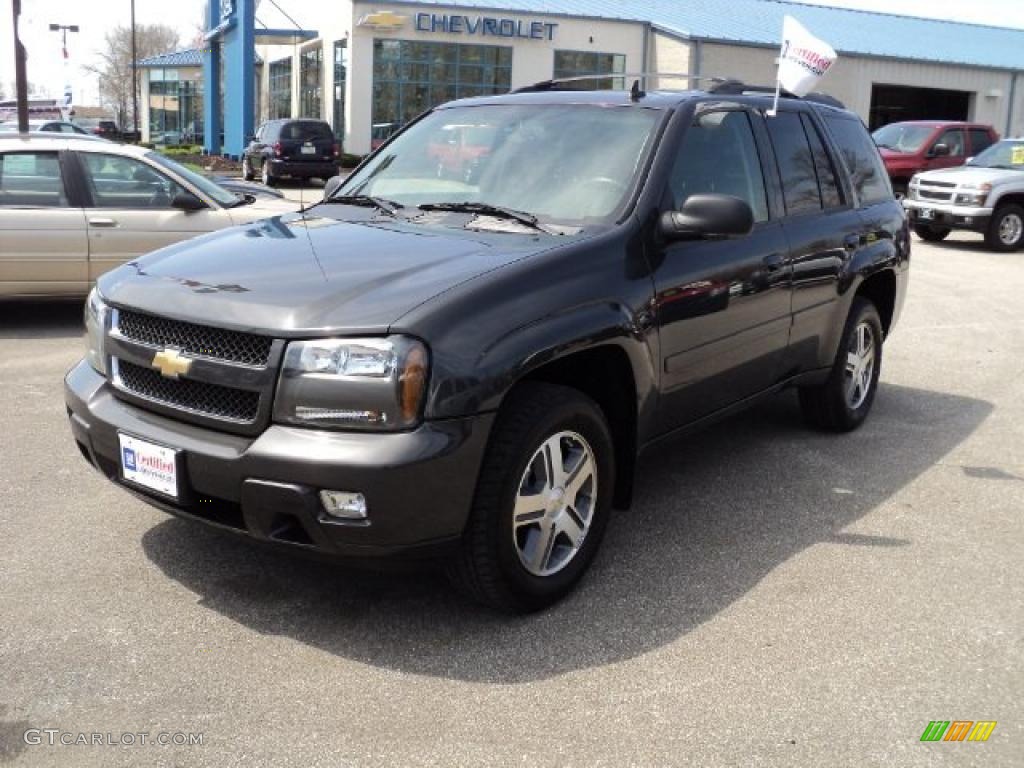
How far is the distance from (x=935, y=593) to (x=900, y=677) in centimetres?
75

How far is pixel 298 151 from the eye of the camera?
2717cm

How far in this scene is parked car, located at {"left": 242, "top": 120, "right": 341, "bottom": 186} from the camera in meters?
27.1

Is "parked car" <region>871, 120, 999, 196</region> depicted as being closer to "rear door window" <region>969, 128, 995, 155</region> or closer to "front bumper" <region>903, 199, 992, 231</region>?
"rear door window" <region>969, 128, 995, 155</region>

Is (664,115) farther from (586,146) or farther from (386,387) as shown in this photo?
(386,387)

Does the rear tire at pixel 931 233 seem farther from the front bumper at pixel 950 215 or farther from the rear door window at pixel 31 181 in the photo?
the rear door window at pixel 31 181

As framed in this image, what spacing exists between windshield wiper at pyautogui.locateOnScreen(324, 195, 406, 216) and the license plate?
1532 mm

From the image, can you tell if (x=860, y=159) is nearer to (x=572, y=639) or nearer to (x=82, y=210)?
(x=572, y=639)

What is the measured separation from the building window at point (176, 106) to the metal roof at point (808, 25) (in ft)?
88.6

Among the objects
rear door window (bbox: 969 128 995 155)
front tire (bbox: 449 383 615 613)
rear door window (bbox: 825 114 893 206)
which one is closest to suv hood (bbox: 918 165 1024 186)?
rear door window (bbox: 969 128 995 155)

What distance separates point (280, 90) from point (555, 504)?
147ft

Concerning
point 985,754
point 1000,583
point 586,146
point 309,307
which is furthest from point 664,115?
point 985,754

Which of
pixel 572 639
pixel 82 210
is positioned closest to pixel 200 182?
pixel 82 210

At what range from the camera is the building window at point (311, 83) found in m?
39.5

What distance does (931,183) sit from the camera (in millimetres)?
17531
